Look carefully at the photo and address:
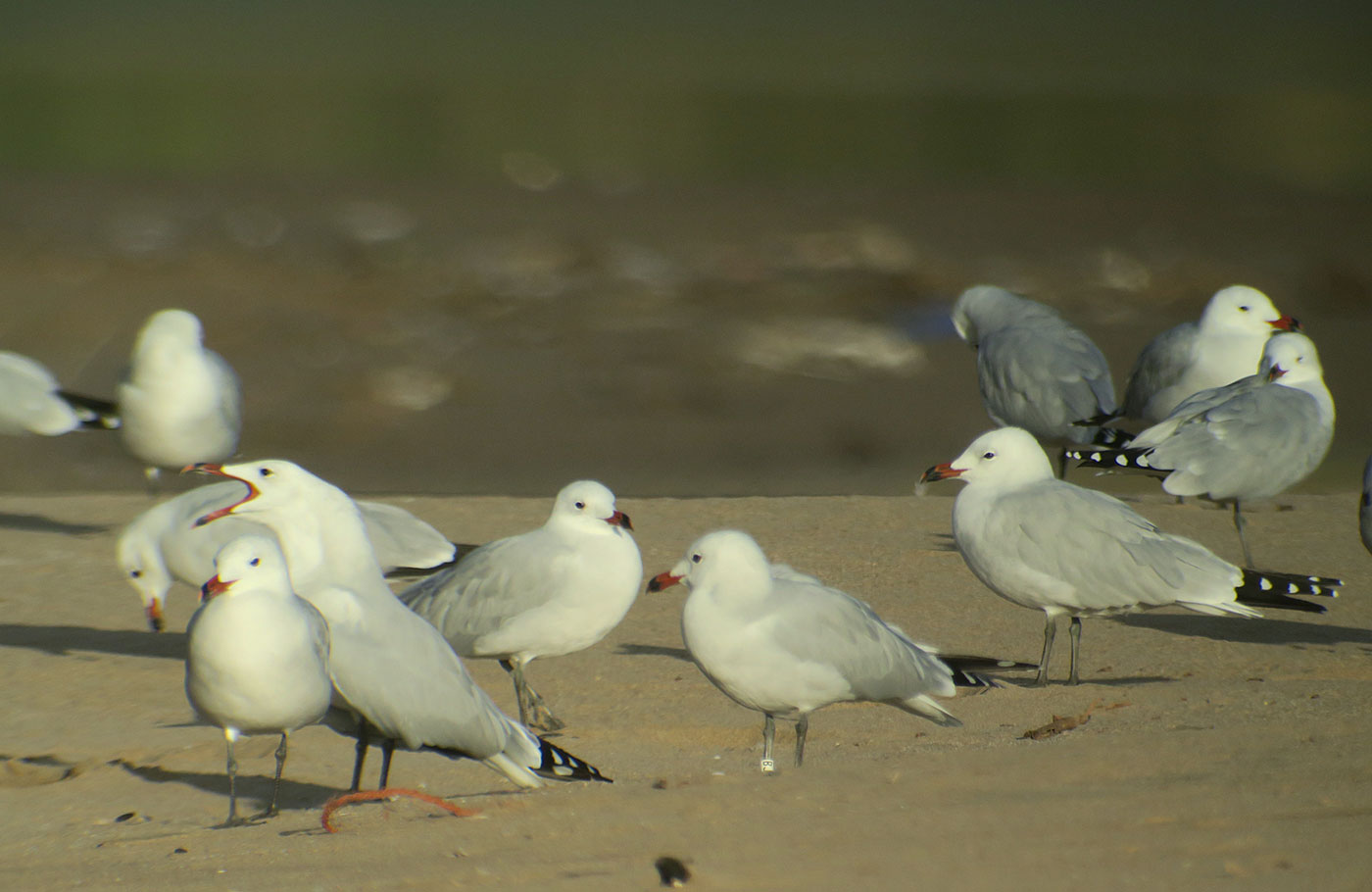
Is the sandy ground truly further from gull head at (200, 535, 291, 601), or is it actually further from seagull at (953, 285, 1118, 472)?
seagull at (953, 285, 1118, 472)

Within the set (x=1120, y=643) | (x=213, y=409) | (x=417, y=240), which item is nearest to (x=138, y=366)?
(x=213, y=409)

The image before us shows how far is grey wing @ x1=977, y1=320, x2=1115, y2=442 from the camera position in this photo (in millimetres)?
9383

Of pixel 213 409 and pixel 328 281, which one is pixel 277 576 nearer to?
pixel 213 409

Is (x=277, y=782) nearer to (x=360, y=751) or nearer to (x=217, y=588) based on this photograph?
(x=360, y=751)

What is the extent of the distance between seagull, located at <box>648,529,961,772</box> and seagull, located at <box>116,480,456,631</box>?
1737mm

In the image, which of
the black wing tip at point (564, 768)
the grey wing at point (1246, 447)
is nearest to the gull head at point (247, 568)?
the black wing tip at point (564, 768)

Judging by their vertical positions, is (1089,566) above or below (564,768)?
above

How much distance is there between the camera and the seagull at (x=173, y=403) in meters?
9.23

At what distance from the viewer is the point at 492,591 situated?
585 centimetres

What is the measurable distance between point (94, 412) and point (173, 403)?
95 centimetres

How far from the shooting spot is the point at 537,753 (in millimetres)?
4859

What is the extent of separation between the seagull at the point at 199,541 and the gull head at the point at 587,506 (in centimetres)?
90

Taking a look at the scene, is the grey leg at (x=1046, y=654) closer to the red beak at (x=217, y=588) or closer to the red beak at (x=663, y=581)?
the red beak at (x=663, y=581)

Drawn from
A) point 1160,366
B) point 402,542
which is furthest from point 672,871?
point 1160,366
